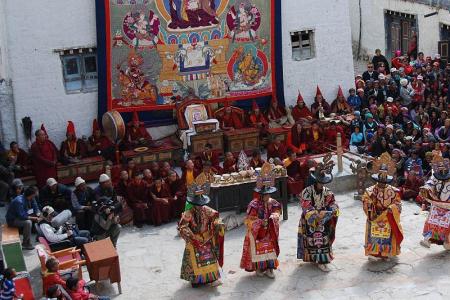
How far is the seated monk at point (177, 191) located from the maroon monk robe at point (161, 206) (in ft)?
0.30

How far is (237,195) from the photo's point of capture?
41.3 feet

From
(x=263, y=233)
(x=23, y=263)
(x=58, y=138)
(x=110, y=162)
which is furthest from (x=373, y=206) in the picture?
(x=58, y=138)

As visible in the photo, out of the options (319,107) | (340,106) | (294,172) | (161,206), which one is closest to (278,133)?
(319,107)

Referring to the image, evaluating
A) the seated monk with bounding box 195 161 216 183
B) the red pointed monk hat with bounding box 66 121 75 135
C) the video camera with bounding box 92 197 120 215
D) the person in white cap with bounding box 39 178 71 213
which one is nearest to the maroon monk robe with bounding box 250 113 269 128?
the seated monk with bounding box 195 161 216 183

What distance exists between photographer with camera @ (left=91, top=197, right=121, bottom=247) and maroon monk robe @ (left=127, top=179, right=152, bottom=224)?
1703 millimetres

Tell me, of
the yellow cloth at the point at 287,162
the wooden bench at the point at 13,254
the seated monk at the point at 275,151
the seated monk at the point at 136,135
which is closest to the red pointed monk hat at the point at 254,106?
the seated monk at the point at 275,151

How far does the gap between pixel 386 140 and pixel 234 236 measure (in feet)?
14.7

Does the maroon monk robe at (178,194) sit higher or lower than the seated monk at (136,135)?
lower

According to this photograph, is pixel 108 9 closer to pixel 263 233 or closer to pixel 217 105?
pixel 217 105

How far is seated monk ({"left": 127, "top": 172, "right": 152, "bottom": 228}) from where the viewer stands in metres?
12.8

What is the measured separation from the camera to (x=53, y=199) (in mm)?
12477

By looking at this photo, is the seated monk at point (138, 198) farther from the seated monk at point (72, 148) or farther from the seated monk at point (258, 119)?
the seated monk at point (258, 119)

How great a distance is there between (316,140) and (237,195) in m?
3.60

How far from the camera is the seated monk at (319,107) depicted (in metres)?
16.7
